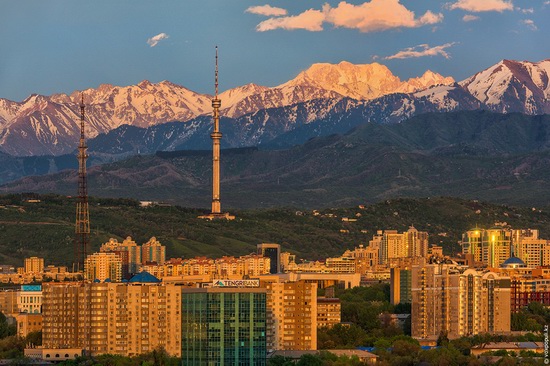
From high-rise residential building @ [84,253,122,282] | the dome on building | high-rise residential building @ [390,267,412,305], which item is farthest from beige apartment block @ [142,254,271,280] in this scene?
the dome on building

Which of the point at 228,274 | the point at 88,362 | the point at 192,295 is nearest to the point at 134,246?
the point at 228,274

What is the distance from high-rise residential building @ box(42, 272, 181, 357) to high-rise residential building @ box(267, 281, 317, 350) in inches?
265

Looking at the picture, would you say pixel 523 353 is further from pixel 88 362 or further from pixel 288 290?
pixel 88 362

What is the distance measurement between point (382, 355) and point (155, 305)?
16984 millimetres

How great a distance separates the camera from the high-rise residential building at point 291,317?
12612cm

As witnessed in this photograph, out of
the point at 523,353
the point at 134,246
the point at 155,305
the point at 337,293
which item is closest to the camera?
the point at 523,353

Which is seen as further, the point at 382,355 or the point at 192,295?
the point at 382,355

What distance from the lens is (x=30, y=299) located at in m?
152

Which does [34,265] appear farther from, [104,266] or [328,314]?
[328,314]

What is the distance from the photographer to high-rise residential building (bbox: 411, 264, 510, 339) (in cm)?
A: 13788

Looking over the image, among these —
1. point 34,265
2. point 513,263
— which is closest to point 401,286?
point 513,263

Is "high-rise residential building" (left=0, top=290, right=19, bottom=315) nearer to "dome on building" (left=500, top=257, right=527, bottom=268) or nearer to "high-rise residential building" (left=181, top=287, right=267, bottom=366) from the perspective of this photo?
"dome on building" (left=500, top=257, right=527, bottom=268)

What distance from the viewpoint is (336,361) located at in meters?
114

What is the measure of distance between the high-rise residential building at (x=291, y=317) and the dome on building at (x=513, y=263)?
53.2m
